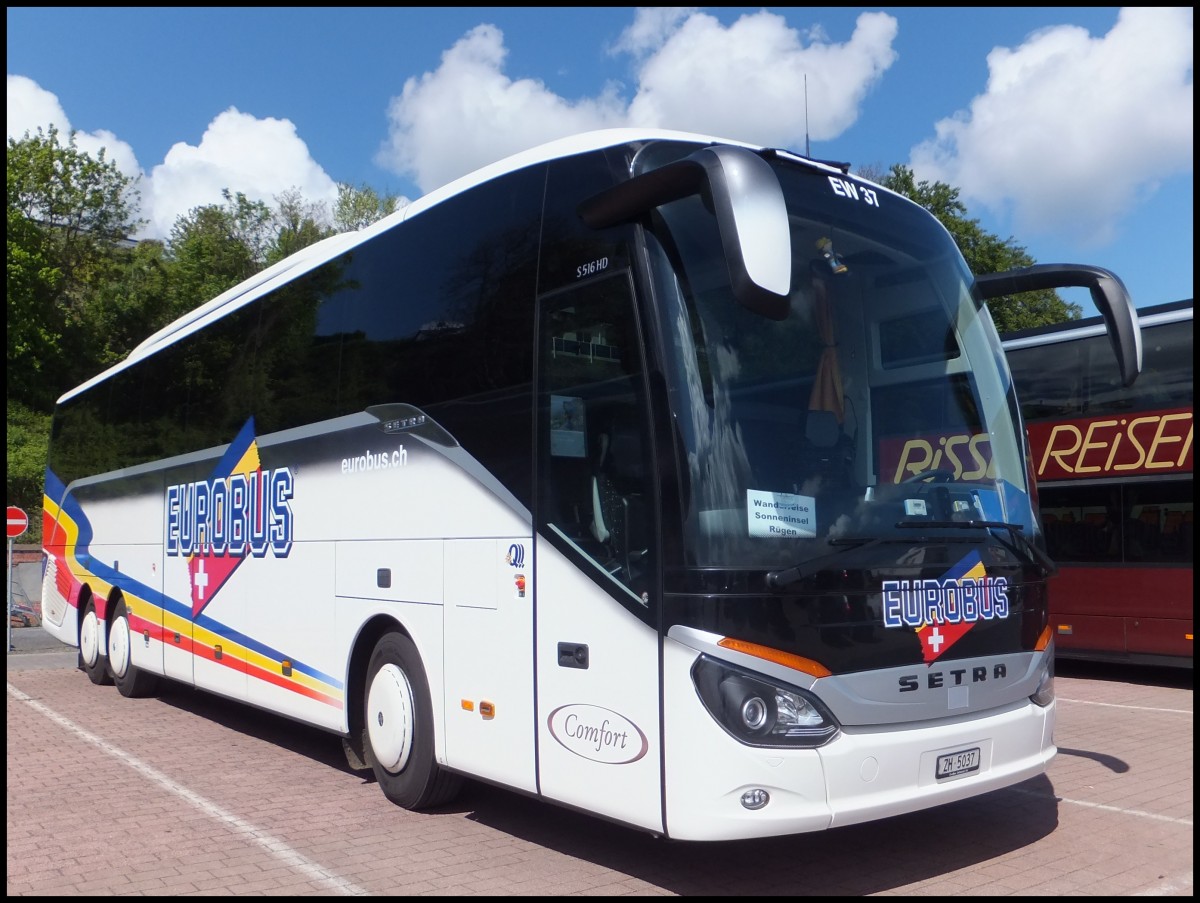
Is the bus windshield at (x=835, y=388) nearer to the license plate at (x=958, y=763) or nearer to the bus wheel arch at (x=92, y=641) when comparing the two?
the license plate at (x=958, y=763)

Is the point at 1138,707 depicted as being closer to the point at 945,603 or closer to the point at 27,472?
the point at 945,603

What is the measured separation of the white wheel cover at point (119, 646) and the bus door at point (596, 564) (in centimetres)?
838

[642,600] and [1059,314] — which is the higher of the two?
[1059,314]

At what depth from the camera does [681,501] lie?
200 inches

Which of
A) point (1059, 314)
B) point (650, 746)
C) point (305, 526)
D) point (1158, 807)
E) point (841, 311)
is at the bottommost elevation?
point (1158, 807)

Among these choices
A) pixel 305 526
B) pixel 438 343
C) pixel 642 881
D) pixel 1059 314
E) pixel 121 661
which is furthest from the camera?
pixel 1059 314

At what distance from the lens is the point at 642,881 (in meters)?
5.68

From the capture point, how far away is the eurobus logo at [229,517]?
8.95 meters

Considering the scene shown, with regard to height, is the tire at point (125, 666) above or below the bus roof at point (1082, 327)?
below

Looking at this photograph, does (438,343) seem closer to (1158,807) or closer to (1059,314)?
(1158,807)

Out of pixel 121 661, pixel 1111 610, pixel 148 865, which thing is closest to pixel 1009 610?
pixel 148 865

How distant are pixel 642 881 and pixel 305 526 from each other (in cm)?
399

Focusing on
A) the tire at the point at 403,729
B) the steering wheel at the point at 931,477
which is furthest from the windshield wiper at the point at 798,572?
the tire at the point at 403,729

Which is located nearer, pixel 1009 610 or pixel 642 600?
pixel 642 600
